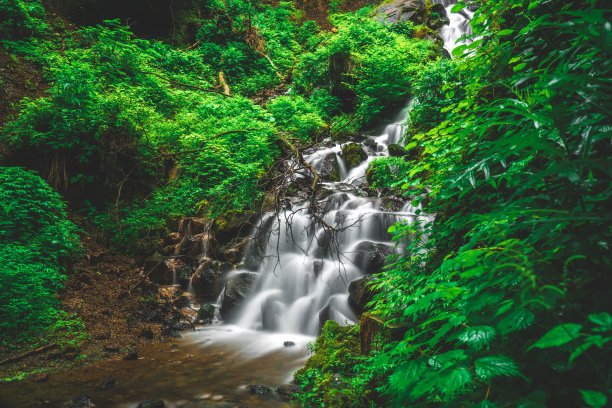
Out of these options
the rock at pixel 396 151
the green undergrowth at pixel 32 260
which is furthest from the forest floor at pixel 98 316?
the rock at pixel 396 151

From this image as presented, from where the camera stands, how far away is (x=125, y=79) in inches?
344

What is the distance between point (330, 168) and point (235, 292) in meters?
4.84

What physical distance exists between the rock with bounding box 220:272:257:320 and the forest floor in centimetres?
127

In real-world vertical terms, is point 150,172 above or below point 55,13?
below

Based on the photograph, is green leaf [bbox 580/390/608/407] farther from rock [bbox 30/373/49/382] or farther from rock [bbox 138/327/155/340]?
rock [bbox 138/327/155/340]

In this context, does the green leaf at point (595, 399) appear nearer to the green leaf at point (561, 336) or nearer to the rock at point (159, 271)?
the green leaf at point (561, 336)

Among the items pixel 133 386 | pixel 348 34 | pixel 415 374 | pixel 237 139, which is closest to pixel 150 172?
pixel 237 139

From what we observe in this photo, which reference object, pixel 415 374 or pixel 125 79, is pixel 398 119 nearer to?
pixel 125 79

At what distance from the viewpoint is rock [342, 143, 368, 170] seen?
9133 millimetres

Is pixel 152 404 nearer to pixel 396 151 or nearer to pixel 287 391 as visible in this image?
pixel 287 391

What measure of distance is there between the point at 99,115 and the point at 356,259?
263 inches

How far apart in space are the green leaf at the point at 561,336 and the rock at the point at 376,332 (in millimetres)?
1711

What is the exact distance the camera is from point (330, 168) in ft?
29.8

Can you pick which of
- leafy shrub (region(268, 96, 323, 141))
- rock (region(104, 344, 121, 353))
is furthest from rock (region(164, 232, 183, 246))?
leafy shrub (region(268, 96, 323, 141))
